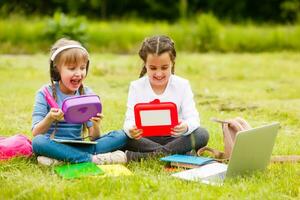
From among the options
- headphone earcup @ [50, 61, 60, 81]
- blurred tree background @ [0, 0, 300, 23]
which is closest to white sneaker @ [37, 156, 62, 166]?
headphone earcup @ [50, 61, 60, 81]

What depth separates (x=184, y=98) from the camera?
4.16 metres

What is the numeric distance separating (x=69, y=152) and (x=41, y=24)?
8379 millimetres

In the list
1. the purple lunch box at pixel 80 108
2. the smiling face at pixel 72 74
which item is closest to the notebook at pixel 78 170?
the purple lunch box at pixel 80 108

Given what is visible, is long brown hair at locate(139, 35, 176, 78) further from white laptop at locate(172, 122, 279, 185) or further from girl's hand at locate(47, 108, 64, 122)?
white laptop at locate(172, 122, 279, 185)

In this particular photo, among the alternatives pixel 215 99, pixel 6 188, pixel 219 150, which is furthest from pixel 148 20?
pixel 6 188

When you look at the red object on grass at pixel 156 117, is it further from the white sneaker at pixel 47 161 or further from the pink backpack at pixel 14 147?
the pink backpack at pixel 14 147

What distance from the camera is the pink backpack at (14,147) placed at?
12.8 feet

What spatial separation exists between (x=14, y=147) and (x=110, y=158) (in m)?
0.59

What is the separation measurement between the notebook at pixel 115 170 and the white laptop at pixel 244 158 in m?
0.28

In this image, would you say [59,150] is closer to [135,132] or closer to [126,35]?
[135,132]

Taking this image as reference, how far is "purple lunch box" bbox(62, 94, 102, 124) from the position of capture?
3.78 meters

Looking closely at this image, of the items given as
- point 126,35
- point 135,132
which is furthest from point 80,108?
point 126,35

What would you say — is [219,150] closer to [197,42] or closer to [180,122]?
[180,122]

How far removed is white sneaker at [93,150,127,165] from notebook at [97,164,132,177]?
0.19 m
